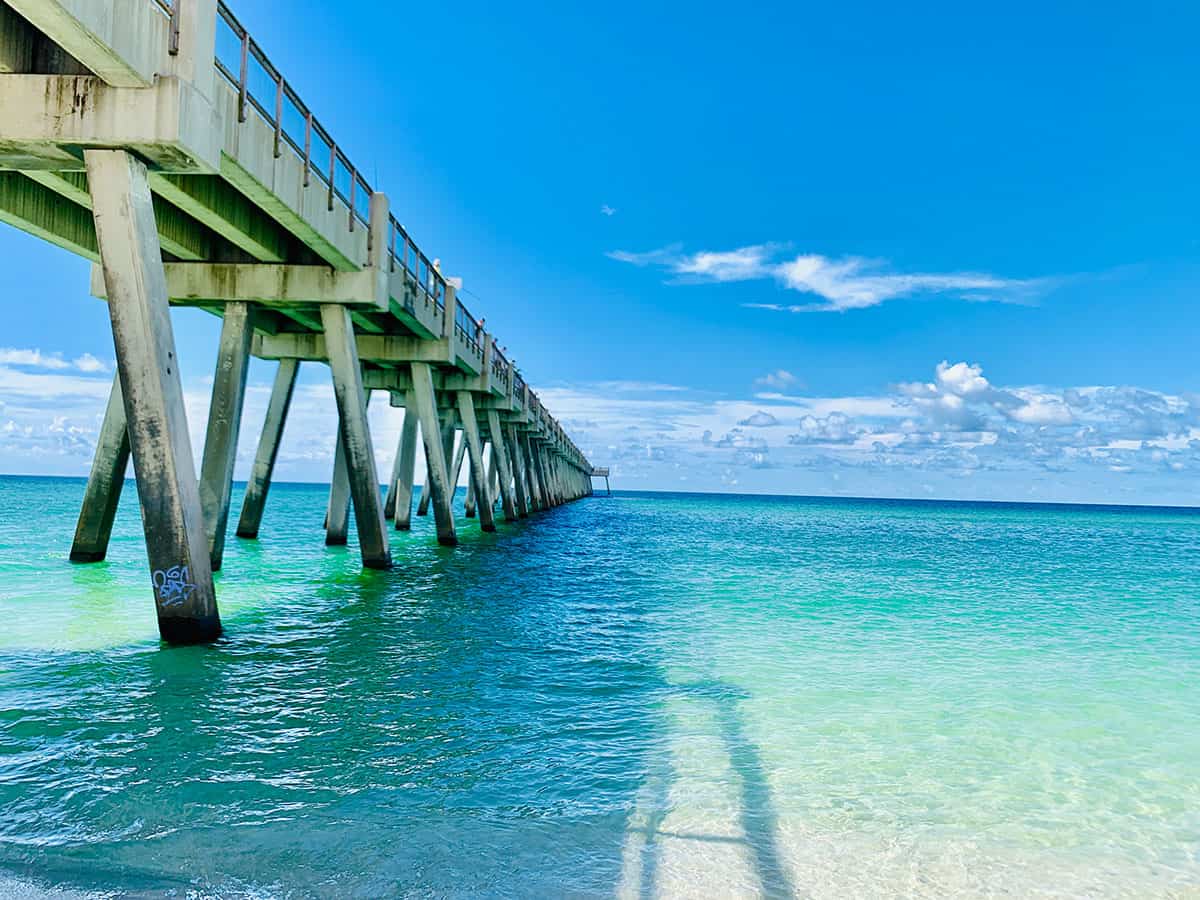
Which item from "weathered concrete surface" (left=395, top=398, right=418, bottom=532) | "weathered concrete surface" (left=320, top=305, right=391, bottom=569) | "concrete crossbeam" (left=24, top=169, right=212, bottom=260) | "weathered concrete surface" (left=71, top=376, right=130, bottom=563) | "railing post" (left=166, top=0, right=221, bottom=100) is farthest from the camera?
"weathered concrete surface" (left=395, top=398, right=418, bottom=532)

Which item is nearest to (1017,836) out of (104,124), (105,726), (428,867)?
(428,867)

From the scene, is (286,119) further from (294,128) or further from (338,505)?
(338,505)

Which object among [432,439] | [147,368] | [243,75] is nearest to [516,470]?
[432,439]

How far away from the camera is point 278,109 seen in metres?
12.6

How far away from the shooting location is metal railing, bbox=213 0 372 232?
11.1 m

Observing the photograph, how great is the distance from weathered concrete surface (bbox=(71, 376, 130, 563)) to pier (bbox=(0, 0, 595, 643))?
0.14ft

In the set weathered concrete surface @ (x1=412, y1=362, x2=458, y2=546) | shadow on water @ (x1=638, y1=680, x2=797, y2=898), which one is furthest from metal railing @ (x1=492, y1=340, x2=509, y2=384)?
shadow on water @ (x1=638, y1=680, x2=797, y2=898)

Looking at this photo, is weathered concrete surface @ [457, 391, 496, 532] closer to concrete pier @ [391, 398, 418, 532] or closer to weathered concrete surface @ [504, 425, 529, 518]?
concrete pier @ [391, 398, 418, 532]

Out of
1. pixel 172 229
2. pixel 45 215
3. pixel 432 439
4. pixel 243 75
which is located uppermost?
pixel 243 75

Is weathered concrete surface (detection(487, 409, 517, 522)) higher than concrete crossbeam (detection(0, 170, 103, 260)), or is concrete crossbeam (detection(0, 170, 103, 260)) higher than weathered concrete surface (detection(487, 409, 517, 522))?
concrete crossbeam (detection(0, 170, 103, 260))

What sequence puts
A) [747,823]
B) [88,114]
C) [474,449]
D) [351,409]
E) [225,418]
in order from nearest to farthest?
[747,823] < [88,114] < [225,418] < [351,409] < [474,449]

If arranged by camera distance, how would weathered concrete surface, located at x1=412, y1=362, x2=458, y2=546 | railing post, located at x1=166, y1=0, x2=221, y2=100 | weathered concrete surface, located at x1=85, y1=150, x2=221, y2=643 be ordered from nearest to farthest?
weathered concrete surface, located at x1=85, y1=150, x2=221, y2=643 < railing post, located at x1=166, y1=0, x2=221, y2=100 < weathered concrete surface, located at x1=412, y1=362, x2=458, y2=546

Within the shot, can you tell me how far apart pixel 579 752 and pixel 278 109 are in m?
10.3

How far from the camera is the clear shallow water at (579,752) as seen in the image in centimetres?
469
